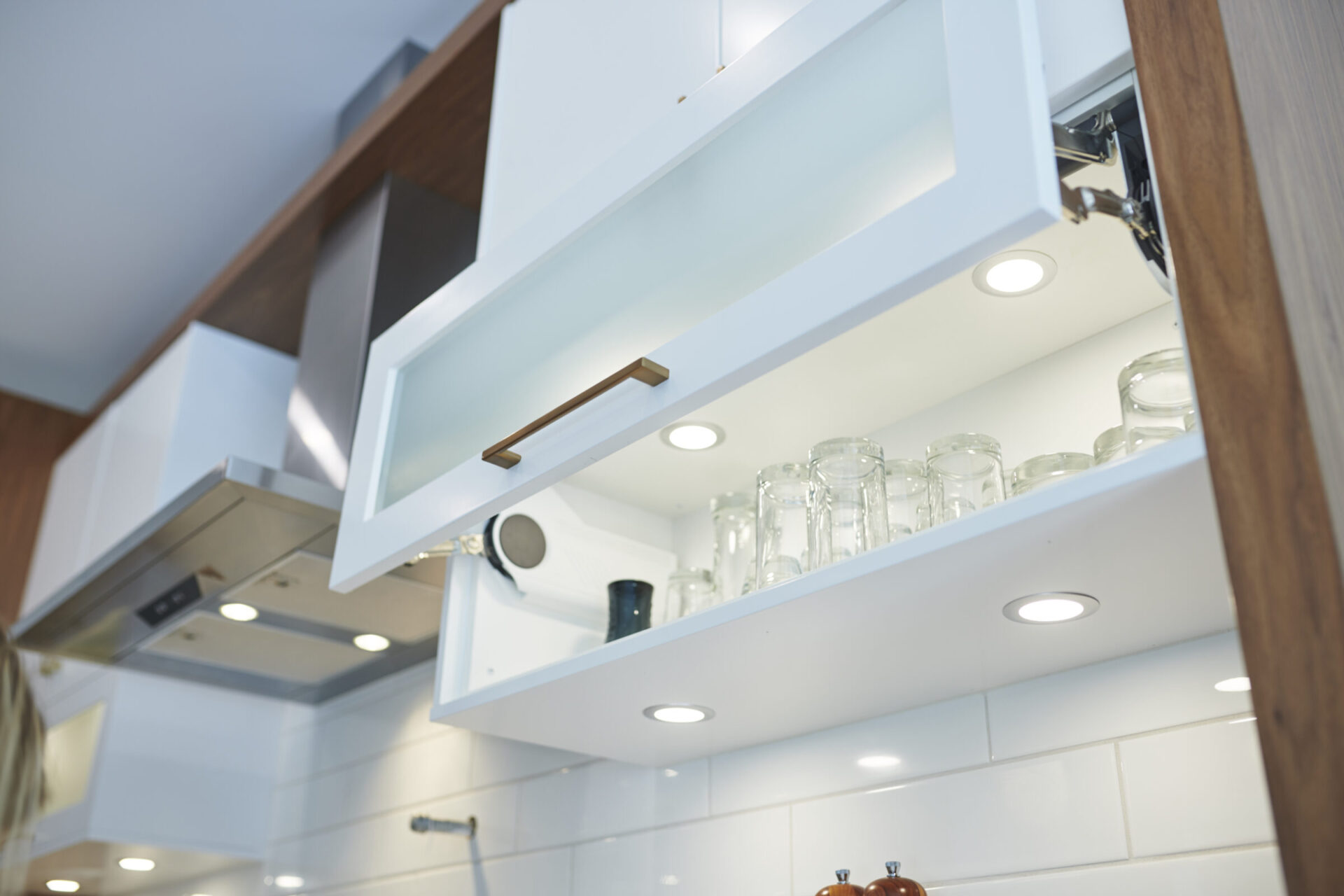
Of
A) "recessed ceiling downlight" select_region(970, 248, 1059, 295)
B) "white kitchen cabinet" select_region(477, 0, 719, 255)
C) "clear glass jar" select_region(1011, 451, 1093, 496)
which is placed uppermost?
"white kitchen cabinet" select_region(477, 0, 719, 255)

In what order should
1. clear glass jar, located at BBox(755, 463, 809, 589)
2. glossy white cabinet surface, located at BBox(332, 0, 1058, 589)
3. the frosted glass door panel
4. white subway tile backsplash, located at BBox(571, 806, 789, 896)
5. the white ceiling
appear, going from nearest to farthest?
glossy white cabinet surface, located at BBox(332, 0, 1058, 589)
the frosted glass door panel
clear glass jar, located at BBox(755, 463, 809, 589)
white subway tile backsplash, located at BBox(571, 806, 789, 896)
the white ceiling

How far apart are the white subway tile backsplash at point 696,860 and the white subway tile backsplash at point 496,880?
4cm

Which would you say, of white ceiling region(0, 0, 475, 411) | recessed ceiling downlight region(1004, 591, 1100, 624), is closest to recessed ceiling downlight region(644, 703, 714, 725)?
recessed ceiling downlight region(1004, 591, 1100, 624)

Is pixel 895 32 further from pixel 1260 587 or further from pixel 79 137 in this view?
pixel 79 137

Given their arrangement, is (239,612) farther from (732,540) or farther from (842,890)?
(842,890)

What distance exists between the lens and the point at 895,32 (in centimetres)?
103

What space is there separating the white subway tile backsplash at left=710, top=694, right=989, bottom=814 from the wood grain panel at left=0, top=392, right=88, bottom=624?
237 cm

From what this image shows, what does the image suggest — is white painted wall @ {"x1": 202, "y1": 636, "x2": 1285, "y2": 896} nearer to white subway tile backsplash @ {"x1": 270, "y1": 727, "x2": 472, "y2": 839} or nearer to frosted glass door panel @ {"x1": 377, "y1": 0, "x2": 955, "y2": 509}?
white subway tile backsplash @ {"x1": 270, "y1": 727, "x2": 472, "y2": 839}

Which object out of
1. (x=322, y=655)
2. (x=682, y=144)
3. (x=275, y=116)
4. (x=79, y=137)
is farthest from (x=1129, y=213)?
(x=79, y=137)

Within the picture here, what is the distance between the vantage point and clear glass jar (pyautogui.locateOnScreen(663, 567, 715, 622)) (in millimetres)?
1538

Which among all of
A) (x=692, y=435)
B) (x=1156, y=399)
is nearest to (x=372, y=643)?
(x=692, y=435)

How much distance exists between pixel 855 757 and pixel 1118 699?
0.35m

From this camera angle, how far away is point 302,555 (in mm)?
1812

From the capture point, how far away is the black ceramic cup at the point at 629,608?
1.50m
